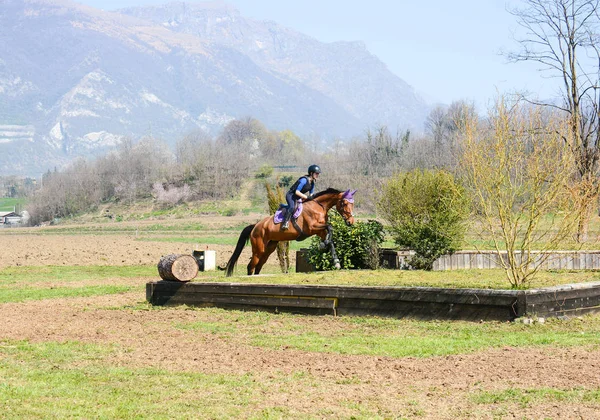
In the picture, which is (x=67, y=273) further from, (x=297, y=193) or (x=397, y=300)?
(x=397, y=300)

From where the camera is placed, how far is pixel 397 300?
46.5ft

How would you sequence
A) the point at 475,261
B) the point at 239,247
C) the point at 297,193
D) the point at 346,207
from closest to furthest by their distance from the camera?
1. the point at 297,193
2. the point at 346,207
3. the point at 239,247
4. the point at 475,261

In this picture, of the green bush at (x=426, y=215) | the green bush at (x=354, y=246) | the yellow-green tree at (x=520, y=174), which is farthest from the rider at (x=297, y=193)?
the yellow-green tree at (x=520, y=174)

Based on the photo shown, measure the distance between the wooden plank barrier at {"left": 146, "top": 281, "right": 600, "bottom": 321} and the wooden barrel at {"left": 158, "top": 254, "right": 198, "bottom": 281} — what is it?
188 mm

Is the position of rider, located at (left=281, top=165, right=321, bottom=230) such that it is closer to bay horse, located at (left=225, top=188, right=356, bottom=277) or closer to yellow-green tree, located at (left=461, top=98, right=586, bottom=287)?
bay horse, located at (left=225, top=188, right=356, bottom=277)

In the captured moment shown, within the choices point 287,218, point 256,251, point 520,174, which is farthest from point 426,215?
point 520,174

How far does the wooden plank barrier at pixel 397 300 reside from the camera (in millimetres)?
13062

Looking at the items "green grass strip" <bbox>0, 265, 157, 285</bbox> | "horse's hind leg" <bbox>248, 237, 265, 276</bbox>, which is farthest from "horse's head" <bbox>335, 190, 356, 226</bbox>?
"green grass strip" <bbox>0, 265, 157, 285</bbox>

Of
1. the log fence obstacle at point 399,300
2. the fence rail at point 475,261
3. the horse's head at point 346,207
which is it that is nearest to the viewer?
the log fence obstacle at point 399,300

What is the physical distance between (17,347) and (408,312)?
6.71m

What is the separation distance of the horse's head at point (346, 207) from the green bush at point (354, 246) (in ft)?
2.05

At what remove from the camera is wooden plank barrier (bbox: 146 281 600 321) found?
42.9 ft

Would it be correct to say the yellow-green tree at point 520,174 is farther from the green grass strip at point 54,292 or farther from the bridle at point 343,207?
the green grass strip at point 54,292

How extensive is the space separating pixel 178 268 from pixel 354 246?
182 inches
